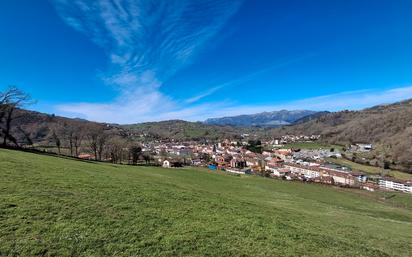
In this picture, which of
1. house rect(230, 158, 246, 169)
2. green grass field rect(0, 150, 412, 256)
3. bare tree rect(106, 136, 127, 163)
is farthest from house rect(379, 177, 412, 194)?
green grass field rect(0, 150, 412, 256)

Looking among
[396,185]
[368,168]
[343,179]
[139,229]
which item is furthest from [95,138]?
[368,168]

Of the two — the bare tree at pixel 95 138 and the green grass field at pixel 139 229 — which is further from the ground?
the bare tree at pixel 95 138

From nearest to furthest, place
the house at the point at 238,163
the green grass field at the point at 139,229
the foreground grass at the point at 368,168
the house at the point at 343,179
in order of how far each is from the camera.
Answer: the green grass field at the point at 139,229
the house at the point at 343,179
the foreground grass at the point at 368,168
the house at the point at 238,163

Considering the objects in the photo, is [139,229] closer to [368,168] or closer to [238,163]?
[238,163]

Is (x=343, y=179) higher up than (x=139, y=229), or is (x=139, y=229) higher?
(x=139, y=229)

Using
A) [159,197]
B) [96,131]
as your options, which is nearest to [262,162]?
[96,131]

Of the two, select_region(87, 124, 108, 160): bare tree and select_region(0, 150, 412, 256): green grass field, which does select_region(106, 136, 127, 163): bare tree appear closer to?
select_region(87, 124, 108, 160): bare tree

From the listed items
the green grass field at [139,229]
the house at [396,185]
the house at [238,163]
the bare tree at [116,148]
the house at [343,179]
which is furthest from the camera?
the house at [238,163]

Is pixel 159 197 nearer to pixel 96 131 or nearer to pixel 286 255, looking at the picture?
pixel 286 255

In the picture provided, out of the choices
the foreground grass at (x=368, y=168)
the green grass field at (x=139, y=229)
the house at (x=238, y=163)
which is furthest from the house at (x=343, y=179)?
the green grass field at (x=139, y=229)

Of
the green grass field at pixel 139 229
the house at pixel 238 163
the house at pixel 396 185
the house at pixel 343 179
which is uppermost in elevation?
the green grass field at pixel 139 229

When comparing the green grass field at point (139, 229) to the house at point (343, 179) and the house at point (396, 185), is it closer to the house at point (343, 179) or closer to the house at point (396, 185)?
the house at point (343, 179)

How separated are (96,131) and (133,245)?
6473 cm

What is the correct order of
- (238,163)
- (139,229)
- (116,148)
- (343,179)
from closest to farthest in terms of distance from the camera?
(139,229) → (116,148) → (343,179) → (238,163)
